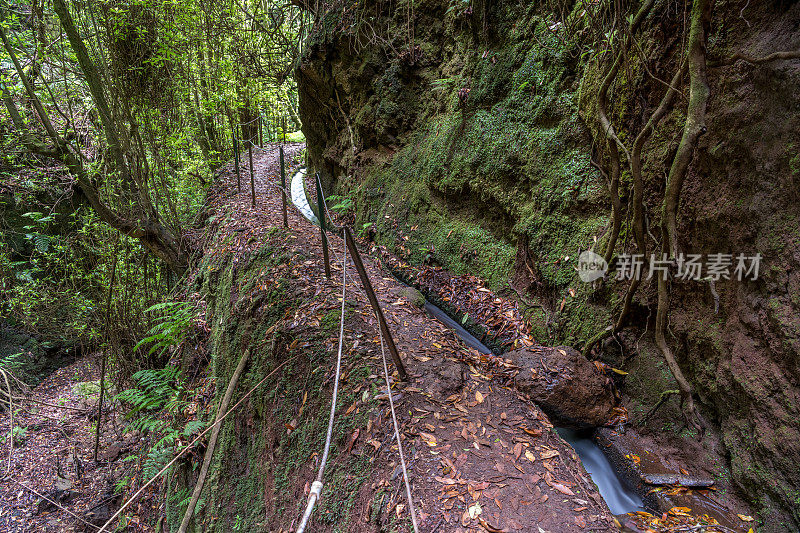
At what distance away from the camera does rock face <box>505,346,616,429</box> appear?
11.5ft

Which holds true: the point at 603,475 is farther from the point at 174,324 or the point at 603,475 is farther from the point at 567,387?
the point at 174,324

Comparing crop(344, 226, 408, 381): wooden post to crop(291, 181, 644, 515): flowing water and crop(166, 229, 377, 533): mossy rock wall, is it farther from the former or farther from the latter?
crop(291, 181, 644, 515): flowing water

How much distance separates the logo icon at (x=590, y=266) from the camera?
13.3ft

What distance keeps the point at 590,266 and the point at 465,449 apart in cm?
266

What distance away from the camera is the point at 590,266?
13.7 ft

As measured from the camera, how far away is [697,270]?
10.5 ft

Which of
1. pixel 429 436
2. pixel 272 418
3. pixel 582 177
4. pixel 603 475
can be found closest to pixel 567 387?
pixel 603 475

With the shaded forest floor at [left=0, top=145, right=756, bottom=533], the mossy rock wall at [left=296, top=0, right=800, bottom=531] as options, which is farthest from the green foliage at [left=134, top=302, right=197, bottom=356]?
the mossy rock wall at [left=296, top=0, right=800, bottom=531]

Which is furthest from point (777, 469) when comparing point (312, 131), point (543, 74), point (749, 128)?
point (312, 131)

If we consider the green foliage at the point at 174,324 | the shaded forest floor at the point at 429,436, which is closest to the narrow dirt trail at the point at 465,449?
the shaded forest floor at the point at 429,436

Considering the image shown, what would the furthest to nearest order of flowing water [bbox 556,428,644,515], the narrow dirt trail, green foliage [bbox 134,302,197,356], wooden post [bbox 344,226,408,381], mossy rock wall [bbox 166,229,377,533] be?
green foliage [bbox 134,302,197,356] → flowing water [bbox 556,428,644,515] → mossy rock wall [bbox 166,229,377,533] → wooden post [bbox 344,226,408,381] → the narrow dirt trail

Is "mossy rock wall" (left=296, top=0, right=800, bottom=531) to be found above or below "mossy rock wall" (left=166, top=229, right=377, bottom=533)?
above

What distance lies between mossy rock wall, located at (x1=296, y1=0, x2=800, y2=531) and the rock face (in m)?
0.37

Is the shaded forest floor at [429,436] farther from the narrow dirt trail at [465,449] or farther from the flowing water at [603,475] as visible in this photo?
the flowing water at [603,475]
